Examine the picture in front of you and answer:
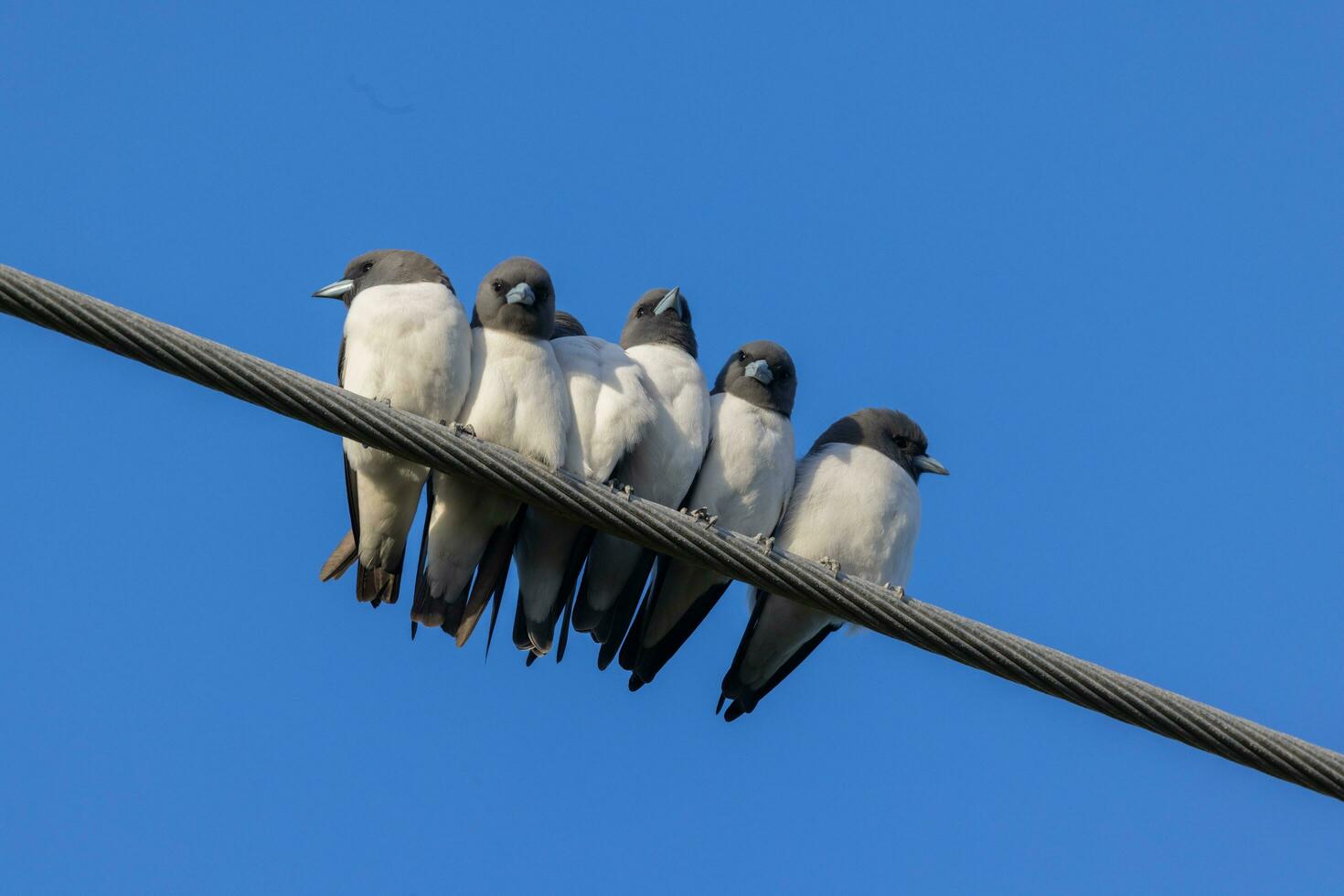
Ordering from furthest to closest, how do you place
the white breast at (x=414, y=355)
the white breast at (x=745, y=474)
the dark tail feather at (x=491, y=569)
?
the white breast at (x=745, y=474), the dark tail feather at (x=491, y=569), the white breast at (x=414, y=355)

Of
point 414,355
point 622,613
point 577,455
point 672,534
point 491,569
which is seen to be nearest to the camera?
point 672,534

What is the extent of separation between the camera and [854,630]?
9.76 m

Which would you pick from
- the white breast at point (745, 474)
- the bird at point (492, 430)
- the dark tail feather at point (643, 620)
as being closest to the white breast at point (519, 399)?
the bird at point (492, 430)

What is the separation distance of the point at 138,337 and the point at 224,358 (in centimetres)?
29

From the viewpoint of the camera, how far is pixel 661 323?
9.72 meters

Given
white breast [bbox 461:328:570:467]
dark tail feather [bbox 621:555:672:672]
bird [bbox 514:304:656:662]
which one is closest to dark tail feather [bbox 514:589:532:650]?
bird [bbox 514:304:656:662]

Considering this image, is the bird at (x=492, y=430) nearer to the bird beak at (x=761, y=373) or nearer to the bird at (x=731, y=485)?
the bird at (x=731, y=485)

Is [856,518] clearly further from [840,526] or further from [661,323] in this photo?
[661,323]

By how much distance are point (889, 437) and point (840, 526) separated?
0.79 m

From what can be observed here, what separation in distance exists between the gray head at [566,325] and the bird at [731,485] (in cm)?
82

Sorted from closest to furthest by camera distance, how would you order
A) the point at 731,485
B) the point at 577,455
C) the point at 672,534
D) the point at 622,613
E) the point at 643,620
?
1. the point at 672,534
2. the point at 577,455
3. the point at 731,485
4. the point at 622,613
5. the point at 643,620

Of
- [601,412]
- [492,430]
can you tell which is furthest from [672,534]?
[601,412]

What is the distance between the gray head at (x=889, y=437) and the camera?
9.84 meters

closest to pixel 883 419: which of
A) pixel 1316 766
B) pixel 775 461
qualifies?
pixel 775 461
